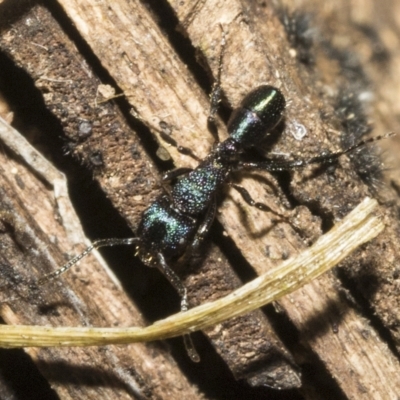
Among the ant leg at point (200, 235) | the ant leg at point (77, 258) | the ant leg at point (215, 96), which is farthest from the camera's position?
the ant leg at point (200, 235)

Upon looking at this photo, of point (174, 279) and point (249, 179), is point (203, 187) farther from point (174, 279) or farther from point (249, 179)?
point (174, 279)

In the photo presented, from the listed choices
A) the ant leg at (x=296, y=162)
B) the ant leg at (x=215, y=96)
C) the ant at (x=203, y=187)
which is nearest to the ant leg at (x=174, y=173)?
the ant at (x=203, y=187)

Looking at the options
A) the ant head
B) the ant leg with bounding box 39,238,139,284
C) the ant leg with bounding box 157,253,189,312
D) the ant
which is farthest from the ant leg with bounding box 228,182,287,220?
the ant leg with bounding box 39,238,139,284

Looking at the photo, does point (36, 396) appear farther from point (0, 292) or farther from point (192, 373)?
point (192, 373)

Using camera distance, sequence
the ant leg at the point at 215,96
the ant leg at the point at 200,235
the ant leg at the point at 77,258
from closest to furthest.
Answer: the ant leg at the point at 77,258 < the ant leg at the point at 215,96 < the ant leg at the point at 200,235

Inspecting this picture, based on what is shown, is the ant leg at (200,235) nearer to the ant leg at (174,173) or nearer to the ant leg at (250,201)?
the ant leg at (250,201)

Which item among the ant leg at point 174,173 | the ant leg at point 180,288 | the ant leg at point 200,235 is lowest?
the ant leg at point 180,288

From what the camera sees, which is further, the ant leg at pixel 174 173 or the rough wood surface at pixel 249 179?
the ant leg at pixel 174 173

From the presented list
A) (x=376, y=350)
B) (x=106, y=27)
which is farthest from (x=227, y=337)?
(x=106, y=27)

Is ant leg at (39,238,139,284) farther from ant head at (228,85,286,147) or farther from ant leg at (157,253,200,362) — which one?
ant head at (228,85,286,147)
